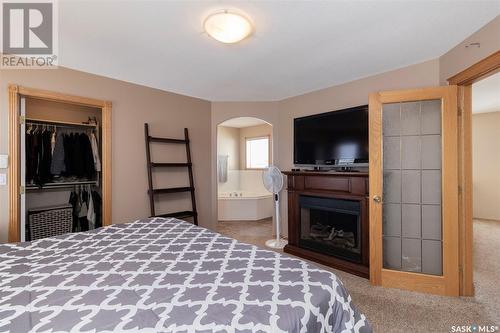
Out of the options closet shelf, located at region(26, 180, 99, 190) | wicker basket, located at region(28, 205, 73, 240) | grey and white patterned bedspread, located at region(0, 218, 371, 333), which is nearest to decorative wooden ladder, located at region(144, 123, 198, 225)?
closet shelf, located at region(26, 180, 99, 190)

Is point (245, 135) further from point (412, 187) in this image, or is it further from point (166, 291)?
point (166, 291)

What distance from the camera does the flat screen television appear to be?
288 cm

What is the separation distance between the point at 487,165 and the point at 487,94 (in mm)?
2071

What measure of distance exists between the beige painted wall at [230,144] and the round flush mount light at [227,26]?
4632mm

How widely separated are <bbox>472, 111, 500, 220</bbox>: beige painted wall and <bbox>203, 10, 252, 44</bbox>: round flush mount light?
5.84 meters

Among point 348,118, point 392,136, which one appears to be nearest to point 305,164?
point 348,118

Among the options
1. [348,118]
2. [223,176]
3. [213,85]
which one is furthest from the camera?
[223,176]

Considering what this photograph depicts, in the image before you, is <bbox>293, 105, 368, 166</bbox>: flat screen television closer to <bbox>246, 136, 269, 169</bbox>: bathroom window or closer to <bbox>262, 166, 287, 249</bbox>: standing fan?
<bbox>262, 166, 287, 249</bbox>: standing fan

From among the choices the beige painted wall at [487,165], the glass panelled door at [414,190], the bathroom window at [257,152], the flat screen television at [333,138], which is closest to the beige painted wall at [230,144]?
the bathroom window at [257,152]

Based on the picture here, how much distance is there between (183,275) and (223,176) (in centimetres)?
519

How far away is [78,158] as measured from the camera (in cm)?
313

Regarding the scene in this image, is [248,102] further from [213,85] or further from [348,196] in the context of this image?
[348,196]

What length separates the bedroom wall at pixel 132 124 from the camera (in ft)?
7.91

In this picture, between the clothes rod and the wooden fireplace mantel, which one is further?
the clothes rod
